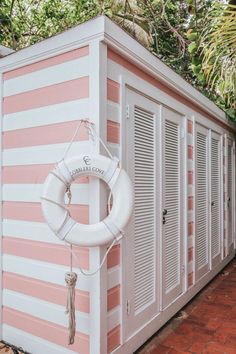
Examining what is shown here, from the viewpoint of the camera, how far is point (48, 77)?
6.88 ft

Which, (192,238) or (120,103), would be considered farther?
(192,238)

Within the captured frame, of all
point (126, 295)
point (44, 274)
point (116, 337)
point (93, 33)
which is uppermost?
point (93, 33)

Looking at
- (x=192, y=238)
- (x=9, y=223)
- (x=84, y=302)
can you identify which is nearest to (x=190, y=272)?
(x=192, y=238)

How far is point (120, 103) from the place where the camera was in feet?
6.74

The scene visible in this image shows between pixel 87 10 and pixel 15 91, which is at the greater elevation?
pixel 87 10

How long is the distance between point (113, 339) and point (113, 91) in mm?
1599

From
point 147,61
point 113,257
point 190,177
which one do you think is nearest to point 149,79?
point 147,61

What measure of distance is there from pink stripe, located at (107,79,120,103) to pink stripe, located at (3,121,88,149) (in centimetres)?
28

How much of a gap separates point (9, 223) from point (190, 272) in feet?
6.45

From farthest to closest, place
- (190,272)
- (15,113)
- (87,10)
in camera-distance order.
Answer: (87,10), (190,272), (15,113)

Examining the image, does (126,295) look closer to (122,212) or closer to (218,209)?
(122,212)

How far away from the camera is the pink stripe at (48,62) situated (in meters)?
1.93

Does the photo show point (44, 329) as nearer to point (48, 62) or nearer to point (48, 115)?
point (48, 115)

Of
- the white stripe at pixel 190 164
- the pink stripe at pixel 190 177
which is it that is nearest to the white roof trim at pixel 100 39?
the white stripe at pixel 190 164
